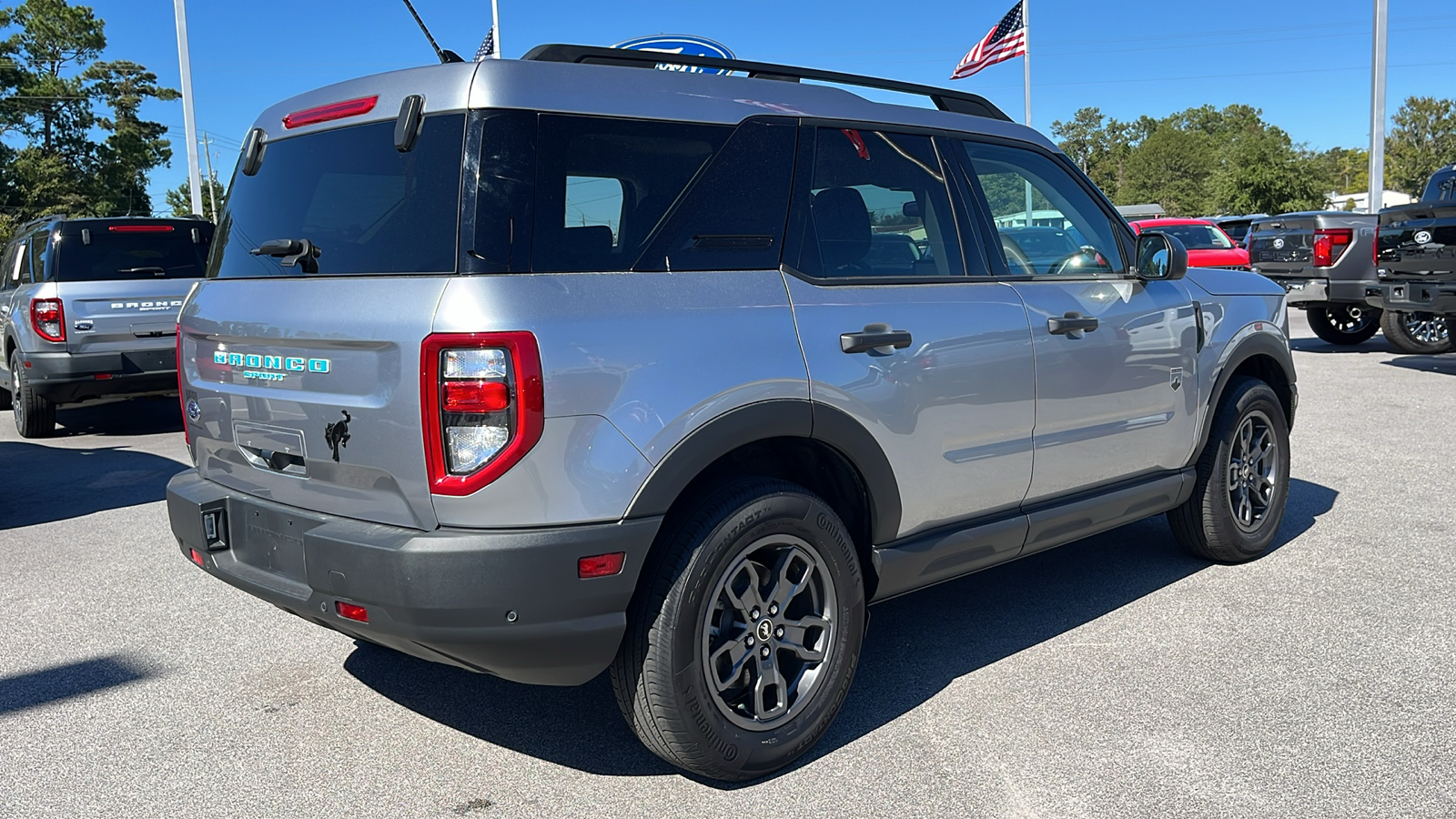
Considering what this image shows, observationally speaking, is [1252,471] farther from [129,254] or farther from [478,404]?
[129,254]

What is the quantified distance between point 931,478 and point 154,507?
17.2 ft

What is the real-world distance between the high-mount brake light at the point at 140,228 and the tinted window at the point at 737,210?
7749 millimetres

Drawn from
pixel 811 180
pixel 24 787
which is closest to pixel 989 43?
pixel 811 180

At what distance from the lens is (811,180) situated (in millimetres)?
3461

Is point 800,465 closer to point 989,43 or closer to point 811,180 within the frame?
point 811,180

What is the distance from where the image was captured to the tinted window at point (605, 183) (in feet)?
9.37

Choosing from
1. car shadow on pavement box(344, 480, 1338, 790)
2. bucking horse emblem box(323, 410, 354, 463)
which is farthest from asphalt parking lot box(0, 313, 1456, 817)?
bucking horse emblem box(323, 410, 354, 463)

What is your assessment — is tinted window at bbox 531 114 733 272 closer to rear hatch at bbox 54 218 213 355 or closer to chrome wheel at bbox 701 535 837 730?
chrome wheel at bbox 701 535 837 730

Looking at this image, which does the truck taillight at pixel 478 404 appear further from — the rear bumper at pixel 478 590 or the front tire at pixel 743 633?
the front tire at pixel 743 633

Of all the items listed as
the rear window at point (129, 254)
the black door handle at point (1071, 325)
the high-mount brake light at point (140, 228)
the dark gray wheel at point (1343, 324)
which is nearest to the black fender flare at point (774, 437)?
the black door handle at point (1071, 325)

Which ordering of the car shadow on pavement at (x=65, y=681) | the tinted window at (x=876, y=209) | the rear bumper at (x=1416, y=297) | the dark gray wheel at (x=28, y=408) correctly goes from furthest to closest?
the rear bumper at (x=1416, y=297)
the dark gray wheel at (x=28, y=408)
the car shadow on pavement at (x=65, y=681)
the tinted window at (x=876, y=209)

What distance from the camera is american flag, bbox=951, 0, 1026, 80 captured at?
70.9 feet

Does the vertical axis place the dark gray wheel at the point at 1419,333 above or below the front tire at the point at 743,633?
above

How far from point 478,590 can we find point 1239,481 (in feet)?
12.4
